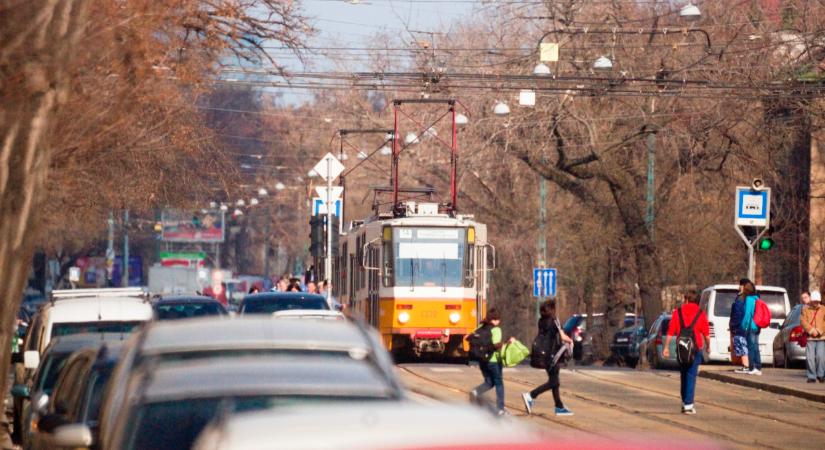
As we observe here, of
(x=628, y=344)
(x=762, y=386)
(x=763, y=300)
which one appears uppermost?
(x=763, y=300)

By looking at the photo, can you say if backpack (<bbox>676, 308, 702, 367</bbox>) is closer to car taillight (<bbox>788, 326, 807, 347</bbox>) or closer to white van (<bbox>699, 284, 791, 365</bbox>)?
car taillight (<bbox>788, 326, 807, 347</bbox>)

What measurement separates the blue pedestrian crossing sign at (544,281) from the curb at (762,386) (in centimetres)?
1355

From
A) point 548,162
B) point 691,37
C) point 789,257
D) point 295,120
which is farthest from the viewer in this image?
point 295,120

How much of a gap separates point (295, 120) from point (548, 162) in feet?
150

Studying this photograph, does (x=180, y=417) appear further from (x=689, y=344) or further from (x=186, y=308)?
(x=186, y=308)

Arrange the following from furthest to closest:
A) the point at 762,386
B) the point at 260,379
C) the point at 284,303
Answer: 1. the point at 284,303
2. the point at 762,386
3. the point at 260,379

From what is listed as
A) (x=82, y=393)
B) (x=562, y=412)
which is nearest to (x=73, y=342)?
(x=82, y=393)

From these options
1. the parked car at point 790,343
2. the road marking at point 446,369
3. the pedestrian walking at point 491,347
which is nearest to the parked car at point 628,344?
the parked car at point 790,343

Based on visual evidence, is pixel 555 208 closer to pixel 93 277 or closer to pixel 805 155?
pixel 805 155

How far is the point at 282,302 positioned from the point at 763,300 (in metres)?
11.4

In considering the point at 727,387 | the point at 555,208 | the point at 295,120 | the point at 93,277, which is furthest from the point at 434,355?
the point at 93,277

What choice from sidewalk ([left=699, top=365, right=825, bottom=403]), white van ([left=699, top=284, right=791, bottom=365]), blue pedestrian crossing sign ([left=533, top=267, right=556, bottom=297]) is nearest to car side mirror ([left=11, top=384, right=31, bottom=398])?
sidewalk ([left=699, top=365, right=825, bottom=403])

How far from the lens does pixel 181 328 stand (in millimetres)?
7902

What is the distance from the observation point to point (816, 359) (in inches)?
1029
